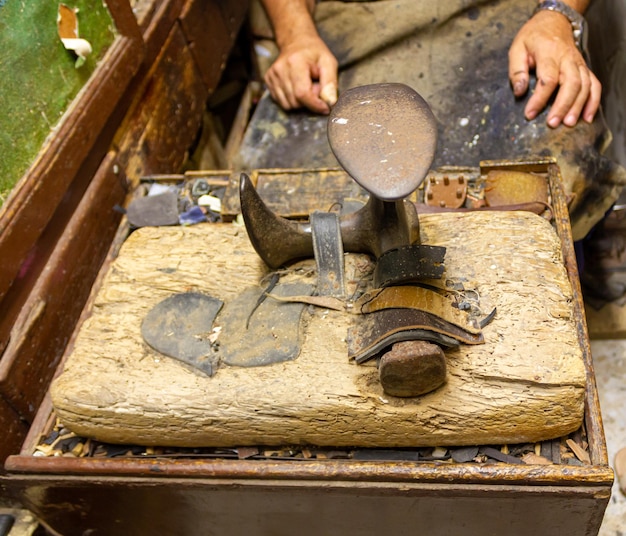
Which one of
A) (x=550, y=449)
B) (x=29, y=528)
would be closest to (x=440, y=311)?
(x=550, y=449)

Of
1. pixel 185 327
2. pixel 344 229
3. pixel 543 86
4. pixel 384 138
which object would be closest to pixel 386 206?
pixel 344 229

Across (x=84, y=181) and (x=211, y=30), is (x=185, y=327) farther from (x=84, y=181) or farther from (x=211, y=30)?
(x=211, y=30)

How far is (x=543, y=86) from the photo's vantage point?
167 cm

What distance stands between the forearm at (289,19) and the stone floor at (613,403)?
1.39 metres

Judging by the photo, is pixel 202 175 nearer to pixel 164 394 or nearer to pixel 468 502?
pixel 164 394

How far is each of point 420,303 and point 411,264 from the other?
0.08m

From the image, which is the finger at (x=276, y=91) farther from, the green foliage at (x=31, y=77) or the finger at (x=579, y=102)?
the finger at (x=579, y=102)

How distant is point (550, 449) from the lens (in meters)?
1.12

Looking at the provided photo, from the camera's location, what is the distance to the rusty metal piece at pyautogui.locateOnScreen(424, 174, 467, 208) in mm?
1487

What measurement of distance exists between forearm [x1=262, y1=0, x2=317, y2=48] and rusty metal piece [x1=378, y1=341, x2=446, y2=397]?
49.6 inches

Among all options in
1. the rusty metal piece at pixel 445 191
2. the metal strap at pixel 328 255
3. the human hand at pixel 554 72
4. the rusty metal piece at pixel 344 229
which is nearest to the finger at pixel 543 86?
the human hand at pixel 554 72

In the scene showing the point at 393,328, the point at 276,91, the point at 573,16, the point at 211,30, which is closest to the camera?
the point at 393,328

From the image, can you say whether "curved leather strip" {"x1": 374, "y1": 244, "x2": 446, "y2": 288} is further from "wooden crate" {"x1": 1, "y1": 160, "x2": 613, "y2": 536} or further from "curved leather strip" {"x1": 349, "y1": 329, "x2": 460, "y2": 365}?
"wooden crate" {"x1": 1, "y1": 160, "x2": 613, "y2": 536}

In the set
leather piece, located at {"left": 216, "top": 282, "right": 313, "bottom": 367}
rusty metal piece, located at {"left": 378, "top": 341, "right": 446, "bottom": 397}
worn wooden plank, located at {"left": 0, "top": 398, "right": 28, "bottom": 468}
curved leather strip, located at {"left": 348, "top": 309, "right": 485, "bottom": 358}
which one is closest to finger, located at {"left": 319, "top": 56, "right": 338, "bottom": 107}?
leather piece, located at {"left": 216, "top": 282, "right": 313, "bottom": 367}
